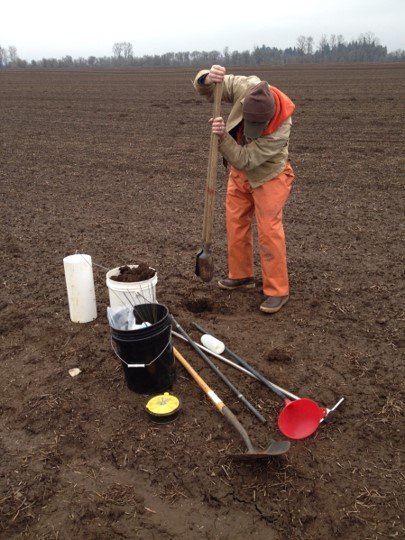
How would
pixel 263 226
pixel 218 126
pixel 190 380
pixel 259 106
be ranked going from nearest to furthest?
pixel 190 380 → pixel 259 106 → pixel 218 126 → pixel 263 226

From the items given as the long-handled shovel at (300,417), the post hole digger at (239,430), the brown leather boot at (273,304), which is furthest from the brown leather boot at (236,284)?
the long-handled shovel at (300,417)

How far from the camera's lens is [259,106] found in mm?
3914

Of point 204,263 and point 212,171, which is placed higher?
point 212,171

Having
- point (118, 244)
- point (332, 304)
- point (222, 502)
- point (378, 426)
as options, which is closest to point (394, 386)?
point (378, 426)

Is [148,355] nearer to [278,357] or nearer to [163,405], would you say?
[163,405]

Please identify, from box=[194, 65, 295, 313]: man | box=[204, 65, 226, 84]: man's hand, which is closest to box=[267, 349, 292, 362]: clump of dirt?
box=[194, 65, 295, 313]: man

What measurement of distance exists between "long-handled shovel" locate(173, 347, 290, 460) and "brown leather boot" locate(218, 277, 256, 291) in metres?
1.46

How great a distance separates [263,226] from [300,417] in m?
1.79

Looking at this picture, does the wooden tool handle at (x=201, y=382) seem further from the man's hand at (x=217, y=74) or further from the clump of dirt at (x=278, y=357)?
the man's hand at (x=217, y=74)

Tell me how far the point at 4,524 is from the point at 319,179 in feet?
25.0

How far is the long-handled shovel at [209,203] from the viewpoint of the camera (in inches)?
165

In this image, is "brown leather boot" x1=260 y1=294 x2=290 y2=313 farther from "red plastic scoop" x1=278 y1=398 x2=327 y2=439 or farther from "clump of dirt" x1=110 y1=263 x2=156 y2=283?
"red plastic scoop" x1=278 y1=398 x2=327 y2=439

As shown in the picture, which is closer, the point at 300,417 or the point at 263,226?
the point at 300,417

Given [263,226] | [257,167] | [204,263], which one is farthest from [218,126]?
[204,263]
